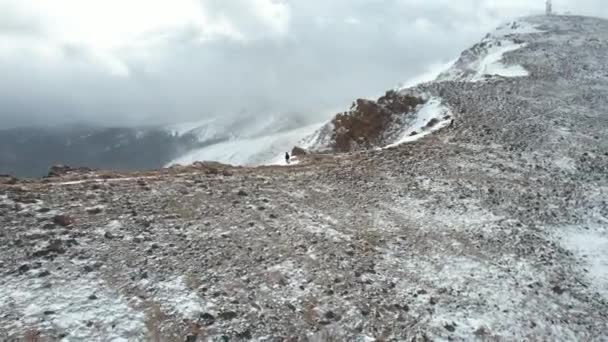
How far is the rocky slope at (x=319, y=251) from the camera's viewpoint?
1293 centimetres

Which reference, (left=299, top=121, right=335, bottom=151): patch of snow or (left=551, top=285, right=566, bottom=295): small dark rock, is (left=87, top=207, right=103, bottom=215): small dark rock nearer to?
(left=551, top=285, right=566, bottom=295): small dark rock

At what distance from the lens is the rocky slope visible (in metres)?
12.9

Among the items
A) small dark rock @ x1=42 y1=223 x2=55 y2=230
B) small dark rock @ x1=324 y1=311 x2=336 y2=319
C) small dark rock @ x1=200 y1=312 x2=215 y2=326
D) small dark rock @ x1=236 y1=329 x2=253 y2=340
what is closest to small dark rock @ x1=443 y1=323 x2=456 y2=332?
small dark rock @ x1=324 y1=311 x2=336 y2=319

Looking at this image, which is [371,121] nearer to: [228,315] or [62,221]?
[62,221]

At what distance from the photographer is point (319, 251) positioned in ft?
54.2

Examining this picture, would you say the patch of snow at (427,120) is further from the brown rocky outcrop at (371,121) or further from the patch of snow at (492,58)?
the patch of snow at (492,58)

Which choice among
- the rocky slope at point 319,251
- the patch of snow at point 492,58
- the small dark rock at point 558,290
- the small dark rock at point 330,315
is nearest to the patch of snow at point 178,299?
the rocky slope at point 319,251

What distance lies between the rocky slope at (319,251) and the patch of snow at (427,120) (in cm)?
496

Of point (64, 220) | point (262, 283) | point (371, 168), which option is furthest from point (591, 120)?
point (64, 220)

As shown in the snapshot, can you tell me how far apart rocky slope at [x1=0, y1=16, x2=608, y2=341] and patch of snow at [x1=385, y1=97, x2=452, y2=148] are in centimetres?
496

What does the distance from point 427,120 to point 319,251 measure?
2287 cm

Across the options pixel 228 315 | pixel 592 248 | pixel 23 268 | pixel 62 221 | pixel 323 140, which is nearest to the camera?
pixel 228 315

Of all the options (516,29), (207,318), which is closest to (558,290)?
(207,318)

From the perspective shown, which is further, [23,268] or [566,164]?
[566,164]
